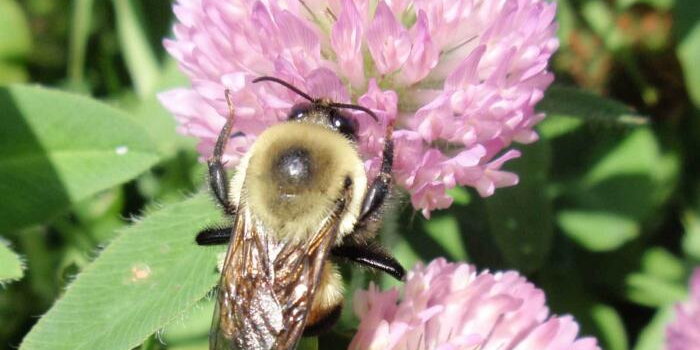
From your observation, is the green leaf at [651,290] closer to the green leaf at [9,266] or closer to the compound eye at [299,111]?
the compound eye at [299,111]

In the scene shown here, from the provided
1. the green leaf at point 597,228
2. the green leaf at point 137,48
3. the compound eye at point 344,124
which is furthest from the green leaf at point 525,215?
the green leaf at point 137,48

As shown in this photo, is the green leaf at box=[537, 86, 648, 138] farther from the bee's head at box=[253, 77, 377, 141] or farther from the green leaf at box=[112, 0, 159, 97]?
the green leaf at box=[112, 0, 159, 97]

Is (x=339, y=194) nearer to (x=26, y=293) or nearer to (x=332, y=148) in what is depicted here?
(x=332, y=148)

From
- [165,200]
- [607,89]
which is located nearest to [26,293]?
[165,200]

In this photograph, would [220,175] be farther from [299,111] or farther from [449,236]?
[449,236]

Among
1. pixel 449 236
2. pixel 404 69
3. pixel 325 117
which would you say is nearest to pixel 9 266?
pixel 325 117

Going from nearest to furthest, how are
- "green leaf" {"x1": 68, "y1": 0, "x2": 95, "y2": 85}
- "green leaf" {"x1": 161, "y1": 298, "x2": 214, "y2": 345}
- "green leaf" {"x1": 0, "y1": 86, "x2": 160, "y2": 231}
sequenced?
"green leaf" {"x1": 0, "y1": 86, "x2": 160, "y2": 231} < "green leaf" {"x1": 161, "y1": 298, "x2": 214, "y2": 345} < "green leaf" {"x1": 68, "y1": 0, "x2": 95, "y2": 85}

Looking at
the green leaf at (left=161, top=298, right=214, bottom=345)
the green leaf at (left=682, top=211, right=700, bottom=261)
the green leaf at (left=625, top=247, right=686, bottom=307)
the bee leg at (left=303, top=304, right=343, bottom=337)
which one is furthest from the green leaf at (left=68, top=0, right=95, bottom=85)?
the green leaf at (left=682, top=211, right=700, bottom=261)
